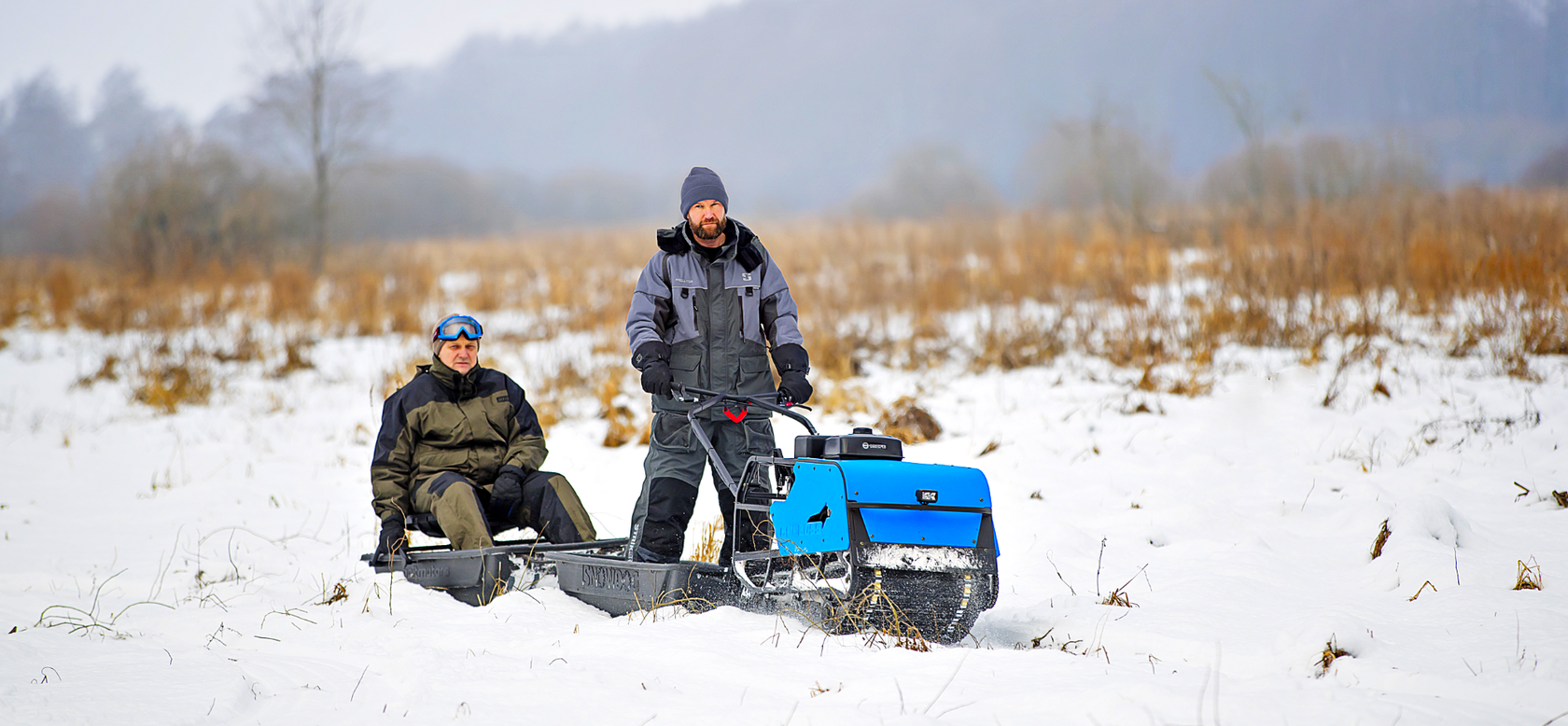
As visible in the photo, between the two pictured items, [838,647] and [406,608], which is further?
[406,608]

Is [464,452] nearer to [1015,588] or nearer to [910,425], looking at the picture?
[1015,588]

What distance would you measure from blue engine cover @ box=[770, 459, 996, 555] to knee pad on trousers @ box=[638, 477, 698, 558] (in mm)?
954

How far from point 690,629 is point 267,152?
20531 mm

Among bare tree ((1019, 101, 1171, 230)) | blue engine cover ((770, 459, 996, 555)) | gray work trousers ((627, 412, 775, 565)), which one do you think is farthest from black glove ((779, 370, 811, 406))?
bare tree ((1019, 101, 1171, 230))

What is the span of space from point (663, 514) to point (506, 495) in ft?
3.40

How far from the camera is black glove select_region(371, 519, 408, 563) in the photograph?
14.2 ft

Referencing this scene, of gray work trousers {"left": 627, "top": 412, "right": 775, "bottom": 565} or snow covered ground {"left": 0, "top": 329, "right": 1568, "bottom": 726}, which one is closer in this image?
snow covered ground {"left": 0, "top": 329, "right": 1568, "bottom": 726}

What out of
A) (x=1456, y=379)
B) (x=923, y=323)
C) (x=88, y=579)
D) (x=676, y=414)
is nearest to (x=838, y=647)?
(x=676, y=414)

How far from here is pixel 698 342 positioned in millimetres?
4074

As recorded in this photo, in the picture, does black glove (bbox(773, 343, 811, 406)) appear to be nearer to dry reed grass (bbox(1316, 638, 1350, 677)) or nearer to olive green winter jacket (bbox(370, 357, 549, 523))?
olive green winter jacket (bbox(370, 357, 549, 523))

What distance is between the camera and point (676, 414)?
Result: 4.04 metres

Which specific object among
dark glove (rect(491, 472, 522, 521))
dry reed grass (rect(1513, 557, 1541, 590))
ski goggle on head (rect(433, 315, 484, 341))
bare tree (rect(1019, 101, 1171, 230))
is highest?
bare tree (rect(1019, 101, 1171, 230))

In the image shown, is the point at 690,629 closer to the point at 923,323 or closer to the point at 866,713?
the point at 866,713

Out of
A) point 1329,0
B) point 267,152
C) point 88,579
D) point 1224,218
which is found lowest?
point 88,579
